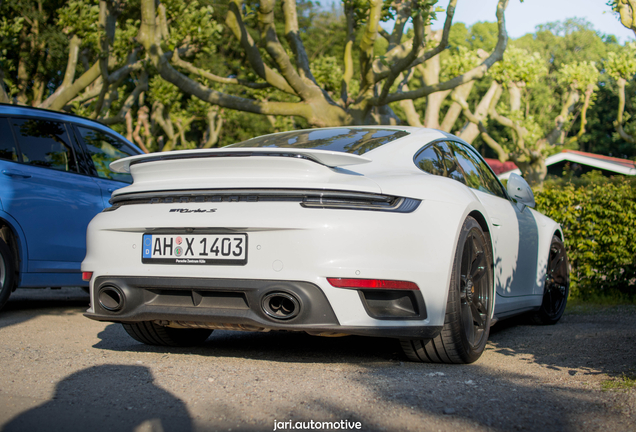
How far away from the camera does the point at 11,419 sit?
8.18 ft

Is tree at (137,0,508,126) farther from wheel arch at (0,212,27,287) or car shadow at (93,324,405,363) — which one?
car shadow at (93,324,405,363)

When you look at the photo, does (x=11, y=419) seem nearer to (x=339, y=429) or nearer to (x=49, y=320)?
(x=339, y=429)

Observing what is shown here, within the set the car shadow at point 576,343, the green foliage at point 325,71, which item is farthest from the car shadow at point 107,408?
the green foliage at point 325,71

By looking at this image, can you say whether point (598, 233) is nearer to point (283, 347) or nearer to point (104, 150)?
point (283, 347)

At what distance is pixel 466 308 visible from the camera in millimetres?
3607

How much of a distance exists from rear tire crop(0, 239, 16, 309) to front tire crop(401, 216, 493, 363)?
3.60 m

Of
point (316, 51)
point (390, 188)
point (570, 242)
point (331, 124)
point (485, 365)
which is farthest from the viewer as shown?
point (316, 51)

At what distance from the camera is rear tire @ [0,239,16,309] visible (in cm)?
535

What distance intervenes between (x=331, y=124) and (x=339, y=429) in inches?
360

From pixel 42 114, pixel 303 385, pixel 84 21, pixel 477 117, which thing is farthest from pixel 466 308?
pixel 477 117

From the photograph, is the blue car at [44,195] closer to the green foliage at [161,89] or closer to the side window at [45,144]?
the side window at [45,144]

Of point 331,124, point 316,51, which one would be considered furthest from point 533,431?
point 316,51

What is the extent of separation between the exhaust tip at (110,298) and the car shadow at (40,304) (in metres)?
2.14

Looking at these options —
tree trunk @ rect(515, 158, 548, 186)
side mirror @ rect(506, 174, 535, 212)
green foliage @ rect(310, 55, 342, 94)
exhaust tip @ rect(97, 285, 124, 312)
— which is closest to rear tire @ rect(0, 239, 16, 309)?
exhaust tip @ rect(97, 285, 124, 312)
